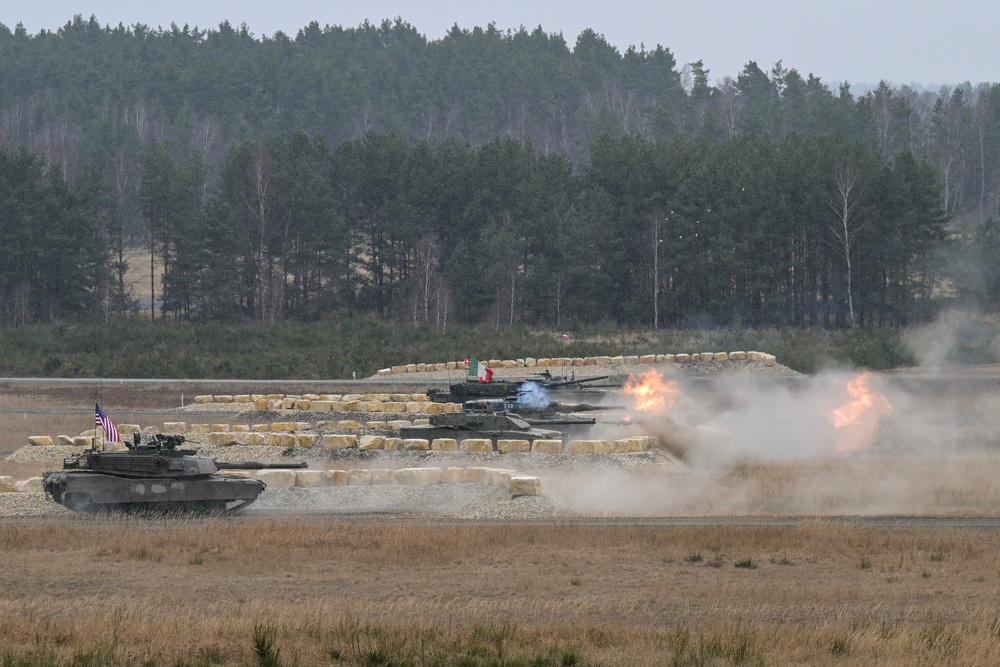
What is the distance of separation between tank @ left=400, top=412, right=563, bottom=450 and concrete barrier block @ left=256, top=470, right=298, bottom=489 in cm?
871

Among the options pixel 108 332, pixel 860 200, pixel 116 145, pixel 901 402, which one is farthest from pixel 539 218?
pixel 116 145

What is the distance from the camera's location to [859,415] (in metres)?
50.9

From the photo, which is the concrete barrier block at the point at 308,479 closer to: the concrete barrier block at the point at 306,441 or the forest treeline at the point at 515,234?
the concrete barrier block at the point at 306,441

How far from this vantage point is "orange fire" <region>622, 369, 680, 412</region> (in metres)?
52.4

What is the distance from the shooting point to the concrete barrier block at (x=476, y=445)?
141 ft

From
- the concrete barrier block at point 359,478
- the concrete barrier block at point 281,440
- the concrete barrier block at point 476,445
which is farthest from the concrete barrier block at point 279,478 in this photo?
the concrete barrier block at point 476,445

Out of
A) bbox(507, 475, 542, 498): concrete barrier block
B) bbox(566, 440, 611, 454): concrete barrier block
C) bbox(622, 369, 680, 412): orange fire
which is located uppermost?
bbox(622, 369, 680, 412): orange fire

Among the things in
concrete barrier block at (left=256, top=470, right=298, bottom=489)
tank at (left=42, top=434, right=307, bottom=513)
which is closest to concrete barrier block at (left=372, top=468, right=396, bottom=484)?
concrete barrier block at (left=256, top=470, right=298, bottom=489)

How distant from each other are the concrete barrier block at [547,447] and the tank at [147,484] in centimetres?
1151

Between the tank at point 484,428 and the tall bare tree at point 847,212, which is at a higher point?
the tall bare tree at point 847,212

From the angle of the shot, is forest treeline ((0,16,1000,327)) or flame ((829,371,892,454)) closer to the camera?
flame ((829,371,892,454))

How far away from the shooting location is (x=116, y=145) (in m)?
149

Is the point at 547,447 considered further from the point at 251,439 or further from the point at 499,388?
the point at 251,439

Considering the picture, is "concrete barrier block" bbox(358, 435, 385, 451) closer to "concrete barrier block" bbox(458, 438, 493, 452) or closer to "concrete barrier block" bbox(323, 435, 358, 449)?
"concrete barrier block" bbox(323, 435, 358, 449)
